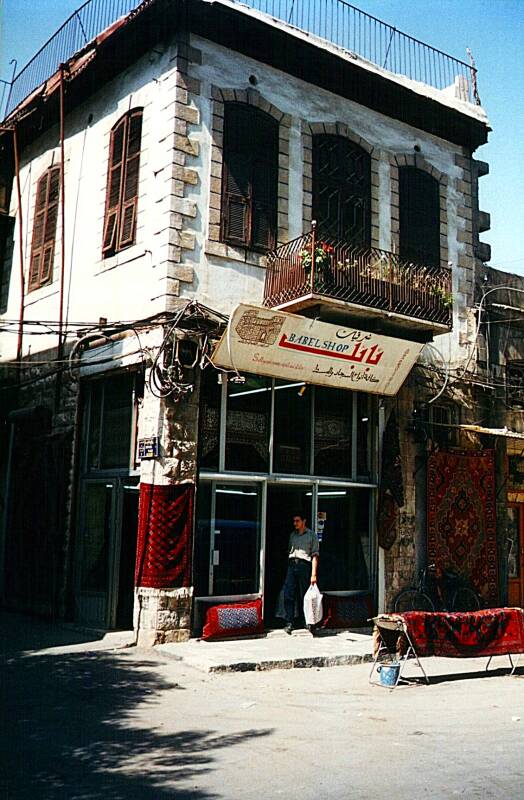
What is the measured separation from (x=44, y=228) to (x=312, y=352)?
262 inches

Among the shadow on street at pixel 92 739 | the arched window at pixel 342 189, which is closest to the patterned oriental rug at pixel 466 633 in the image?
the shadow on street at pixel 92 739

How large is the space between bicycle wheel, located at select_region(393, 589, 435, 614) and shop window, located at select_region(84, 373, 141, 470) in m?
5.43

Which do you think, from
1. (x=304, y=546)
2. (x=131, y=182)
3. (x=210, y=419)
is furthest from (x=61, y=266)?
(x=304, y=546)

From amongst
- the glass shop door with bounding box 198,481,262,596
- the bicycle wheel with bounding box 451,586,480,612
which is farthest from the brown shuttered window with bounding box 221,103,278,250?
the bicycle wheel with bounding box 451,586,480,612

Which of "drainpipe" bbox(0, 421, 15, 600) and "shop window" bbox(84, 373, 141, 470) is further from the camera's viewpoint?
"drainpipe" bbox(0, 421, 15, 600)

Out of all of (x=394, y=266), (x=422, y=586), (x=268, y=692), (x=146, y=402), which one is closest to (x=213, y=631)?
(x=268, y=692)

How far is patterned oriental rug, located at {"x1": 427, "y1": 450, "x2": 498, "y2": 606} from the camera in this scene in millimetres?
14922

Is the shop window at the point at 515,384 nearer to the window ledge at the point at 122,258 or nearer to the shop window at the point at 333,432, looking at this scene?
the shop window at the point at 333,432

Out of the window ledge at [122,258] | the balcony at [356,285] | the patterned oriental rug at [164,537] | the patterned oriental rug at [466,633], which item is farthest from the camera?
the window ledge at [122,258]

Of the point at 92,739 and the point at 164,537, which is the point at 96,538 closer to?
the point at 164,537

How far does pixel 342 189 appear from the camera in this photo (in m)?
14.8

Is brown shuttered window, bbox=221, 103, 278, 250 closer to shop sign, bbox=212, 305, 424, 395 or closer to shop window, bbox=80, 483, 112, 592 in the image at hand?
shop sign, bbox=212, 305, 424, 395

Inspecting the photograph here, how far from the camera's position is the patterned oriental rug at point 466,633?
9.78m

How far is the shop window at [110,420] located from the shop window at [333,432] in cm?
322
